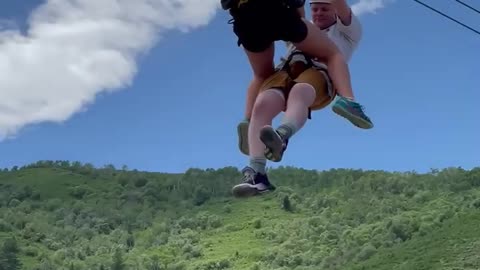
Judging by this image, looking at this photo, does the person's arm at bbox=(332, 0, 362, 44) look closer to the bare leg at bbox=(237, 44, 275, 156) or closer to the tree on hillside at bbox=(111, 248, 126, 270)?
the bare leg at bbox=(237, 44, 275, 156)

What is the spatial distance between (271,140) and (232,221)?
128 metres

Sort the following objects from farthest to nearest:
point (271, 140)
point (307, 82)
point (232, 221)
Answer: point (232, 221), point (307, 82), point (271, 140)

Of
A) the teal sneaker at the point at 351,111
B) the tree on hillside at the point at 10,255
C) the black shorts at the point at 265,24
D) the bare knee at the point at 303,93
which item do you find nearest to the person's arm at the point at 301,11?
the black shorts at the point at 265,24

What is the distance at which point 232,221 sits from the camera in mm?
133125

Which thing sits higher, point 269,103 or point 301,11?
point 301,11

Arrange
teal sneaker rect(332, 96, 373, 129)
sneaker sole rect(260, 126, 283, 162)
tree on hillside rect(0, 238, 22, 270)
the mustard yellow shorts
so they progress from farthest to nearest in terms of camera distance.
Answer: tree on hillside rect(0, 238, 22, 270), the mustard yellow shorts, teal sneaker rect(332, 96, 373, 129), sneaker sole rect(260, 126, 283, 162)

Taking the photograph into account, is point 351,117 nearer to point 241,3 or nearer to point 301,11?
point 301,11

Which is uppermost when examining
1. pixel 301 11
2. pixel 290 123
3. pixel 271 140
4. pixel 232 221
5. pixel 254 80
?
pixel 232 221

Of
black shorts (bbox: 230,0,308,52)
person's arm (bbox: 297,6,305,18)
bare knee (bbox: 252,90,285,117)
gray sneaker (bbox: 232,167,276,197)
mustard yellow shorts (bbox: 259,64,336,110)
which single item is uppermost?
person's arm (bbox: 297,6,305,18)

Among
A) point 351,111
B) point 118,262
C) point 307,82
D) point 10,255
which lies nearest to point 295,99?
point 307,82

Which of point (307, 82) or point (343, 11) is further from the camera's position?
point (343, 11)

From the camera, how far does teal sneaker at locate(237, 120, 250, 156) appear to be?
5.95m

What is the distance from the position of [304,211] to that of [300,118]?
12891 centimetres

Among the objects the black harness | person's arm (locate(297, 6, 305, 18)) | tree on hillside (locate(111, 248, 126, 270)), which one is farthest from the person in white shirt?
tree on hillside (locate(111, 248, 126, 270))
